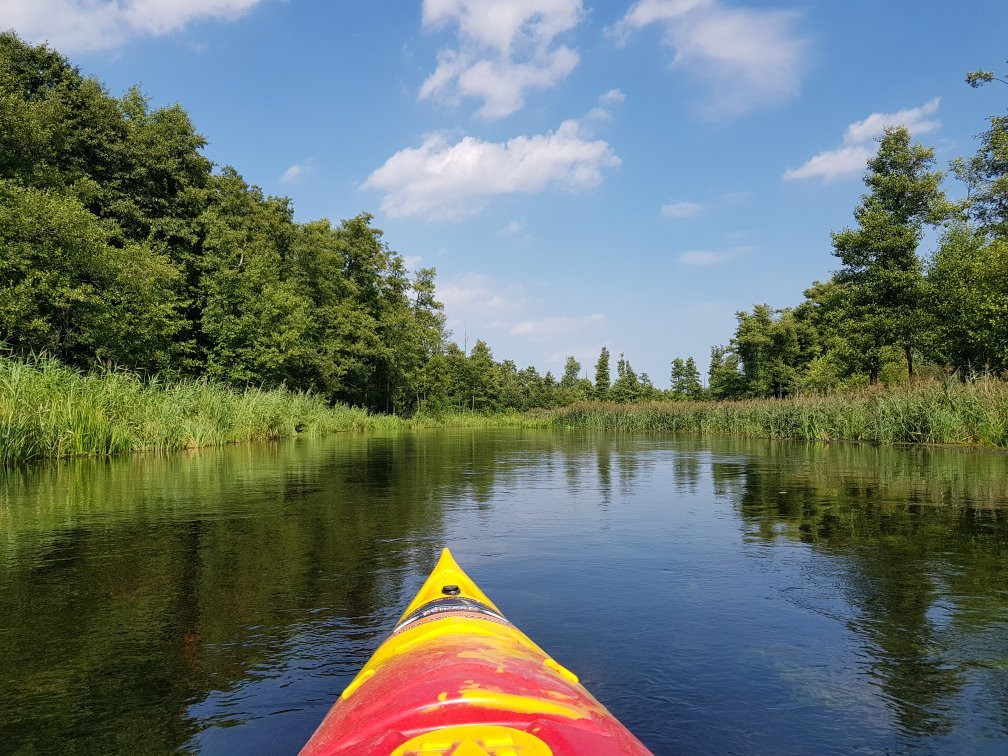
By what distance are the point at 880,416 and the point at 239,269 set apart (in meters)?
28.5

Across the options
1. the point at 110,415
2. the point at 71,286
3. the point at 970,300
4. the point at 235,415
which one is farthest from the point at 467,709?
the point at 970,300

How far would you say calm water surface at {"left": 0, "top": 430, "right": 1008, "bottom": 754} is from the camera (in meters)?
2.71

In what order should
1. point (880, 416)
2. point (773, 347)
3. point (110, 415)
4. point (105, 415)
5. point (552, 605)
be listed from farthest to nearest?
point (773, 347)
point (880, 416)
point (110, 415)
point (105, 415)
point (552, 605)

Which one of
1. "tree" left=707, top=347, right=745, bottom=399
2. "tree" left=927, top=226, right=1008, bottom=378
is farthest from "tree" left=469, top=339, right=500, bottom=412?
"tree" left=927, top=226, right=1008, bottom=378

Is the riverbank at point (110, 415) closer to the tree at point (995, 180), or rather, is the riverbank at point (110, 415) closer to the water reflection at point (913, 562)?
the water reflection at point (913, 562)

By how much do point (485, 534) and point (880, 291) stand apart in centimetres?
2620

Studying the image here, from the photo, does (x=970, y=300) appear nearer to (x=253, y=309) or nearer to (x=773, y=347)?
(x=773, y=347)

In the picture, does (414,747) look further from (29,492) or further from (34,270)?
(34,270)

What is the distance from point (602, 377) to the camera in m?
61.2

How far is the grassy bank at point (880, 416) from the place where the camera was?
1619cm

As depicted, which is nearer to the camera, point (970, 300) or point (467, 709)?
point (467, 709)

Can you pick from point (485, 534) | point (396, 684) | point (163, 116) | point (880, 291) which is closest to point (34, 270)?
point (163, 116)

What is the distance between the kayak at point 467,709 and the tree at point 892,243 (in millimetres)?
28958

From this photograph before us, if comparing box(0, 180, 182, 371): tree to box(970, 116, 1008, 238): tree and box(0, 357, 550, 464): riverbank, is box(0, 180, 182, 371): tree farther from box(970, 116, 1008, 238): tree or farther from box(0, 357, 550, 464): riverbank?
box(970, 116, 1008, 238): tree
